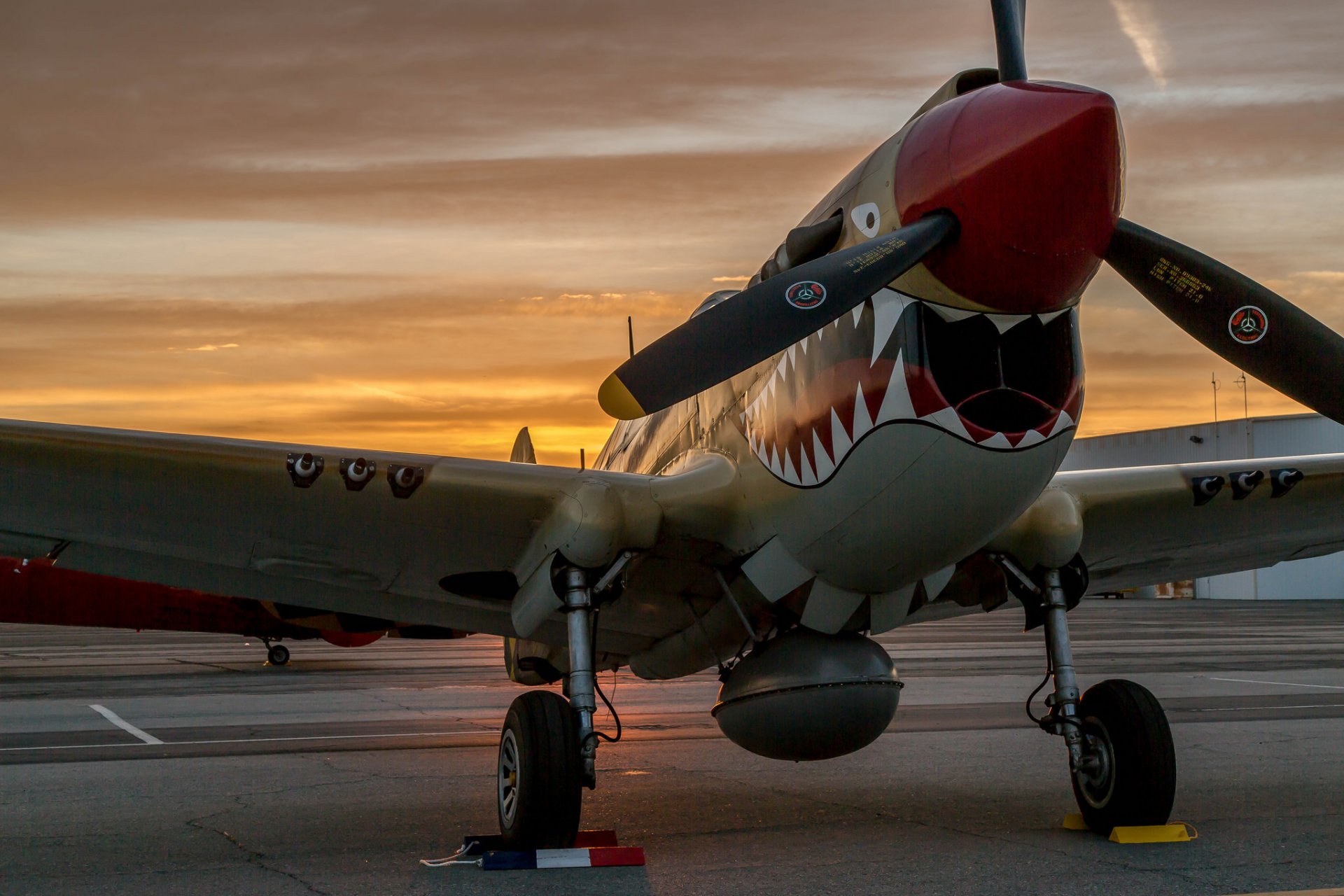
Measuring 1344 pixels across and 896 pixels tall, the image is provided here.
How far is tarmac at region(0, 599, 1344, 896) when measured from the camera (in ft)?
19.4

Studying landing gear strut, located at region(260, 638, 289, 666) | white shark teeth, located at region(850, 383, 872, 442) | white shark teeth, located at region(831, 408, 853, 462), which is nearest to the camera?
white shark teeth, located at region(850, 383, 872, 442)

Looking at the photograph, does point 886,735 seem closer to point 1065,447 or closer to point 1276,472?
point 1276,472

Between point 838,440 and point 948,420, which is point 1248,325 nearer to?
point 948,420

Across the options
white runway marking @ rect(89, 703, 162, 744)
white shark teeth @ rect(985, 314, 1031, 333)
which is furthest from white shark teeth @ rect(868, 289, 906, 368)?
white runway marking @ rect(89, 703, 162, 744)

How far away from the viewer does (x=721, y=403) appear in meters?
7.10

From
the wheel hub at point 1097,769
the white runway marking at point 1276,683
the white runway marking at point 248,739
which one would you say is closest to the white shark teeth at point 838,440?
the wheel hub at point 1097,769

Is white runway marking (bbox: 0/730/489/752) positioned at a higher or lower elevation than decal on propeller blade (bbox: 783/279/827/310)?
lower

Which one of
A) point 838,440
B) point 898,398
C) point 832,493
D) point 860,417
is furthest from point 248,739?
point 898,398

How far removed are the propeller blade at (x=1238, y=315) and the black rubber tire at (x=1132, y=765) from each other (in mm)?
1902

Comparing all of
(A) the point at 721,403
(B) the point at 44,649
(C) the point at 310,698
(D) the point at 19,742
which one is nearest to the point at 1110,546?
(A) the point at 721,403

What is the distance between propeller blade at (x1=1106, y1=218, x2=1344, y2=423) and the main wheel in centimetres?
336

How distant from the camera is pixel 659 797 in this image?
332 inches

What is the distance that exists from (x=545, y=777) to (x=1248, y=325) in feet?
12.6

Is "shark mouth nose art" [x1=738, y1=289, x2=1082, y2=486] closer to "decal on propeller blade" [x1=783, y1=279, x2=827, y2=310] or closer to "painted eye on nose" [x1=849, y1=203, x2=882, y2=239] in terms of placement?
"painted eye on nose" [x1=849, y1=203, x2=882, y2=239]
